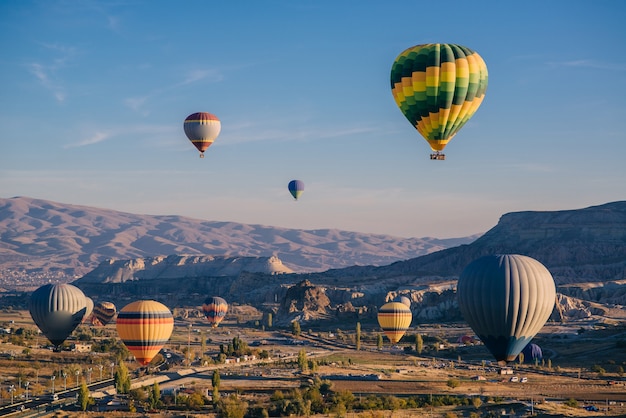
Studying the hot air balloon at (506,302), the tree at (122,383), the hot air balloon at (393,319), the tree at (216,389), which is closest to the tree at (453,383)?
the hot air balloon at (506,302)

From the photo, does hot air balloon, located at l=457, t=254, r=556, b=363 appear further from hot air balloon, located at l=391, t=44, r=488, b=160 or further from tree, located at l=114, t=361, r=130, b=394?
tree, located at l=114, t=361, r=130, b=394

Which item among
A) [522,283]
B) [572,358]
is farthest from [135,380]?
[572,358]

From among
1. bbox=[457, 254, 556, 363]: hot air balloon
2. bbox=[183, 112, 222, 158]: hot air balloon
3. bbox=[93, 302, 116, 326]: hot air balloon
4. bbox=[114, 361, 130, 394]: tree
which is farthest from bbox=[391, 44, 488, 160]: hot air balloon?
bbox=[93, 302, 116, 326]: hot air balloon

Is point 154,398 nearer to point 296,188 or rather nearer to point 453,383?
point 453,383

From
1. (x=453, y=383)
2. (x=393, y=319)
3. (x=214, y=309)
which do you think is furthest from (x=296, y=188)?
(x=453, y=383)

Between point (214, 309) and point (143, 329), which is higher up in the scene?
point (214, 309)

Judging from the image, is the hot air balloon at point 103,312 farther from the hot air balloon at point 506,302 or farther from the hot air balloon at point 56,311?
the hot air balloon at point 506,302

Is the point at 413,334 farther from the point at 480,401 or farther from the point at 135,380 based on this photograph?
the point at 480,401
